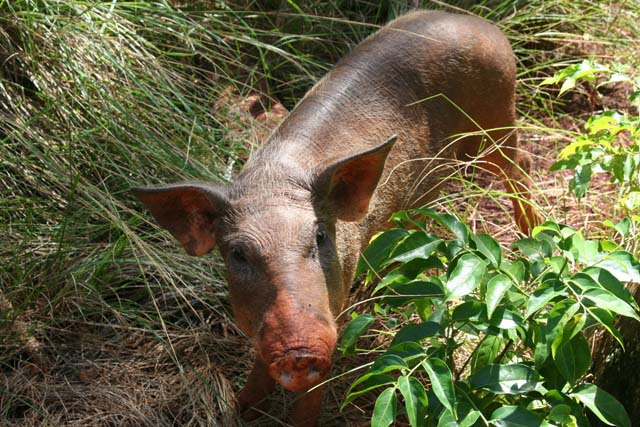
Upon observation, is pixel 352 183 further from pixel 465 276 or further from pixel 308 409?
pixel 465 276

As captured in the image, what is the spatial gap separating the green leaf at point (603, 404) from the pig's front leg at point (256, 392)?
5.11 feet

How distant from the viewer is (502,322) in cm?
301

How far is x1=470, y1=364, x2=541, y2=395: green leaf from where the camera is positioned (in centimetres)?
301

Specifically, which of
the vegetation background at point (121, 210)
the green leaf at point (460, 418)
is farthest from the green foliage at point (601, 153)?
the green leaf at point (460, 418)

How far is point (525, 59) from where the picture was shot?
20.8ft

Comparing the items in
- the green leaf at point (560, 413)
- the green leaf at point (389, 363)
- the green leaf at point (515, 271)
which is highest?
the green leaf at point (515, 271)

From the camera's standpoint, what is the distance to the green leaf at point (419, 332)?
3094mm

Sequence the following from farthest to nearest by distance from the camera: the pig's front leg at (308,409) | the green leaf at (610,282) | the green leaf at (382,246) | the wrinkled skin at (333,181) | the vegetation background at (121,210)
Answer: the vegetation background at (121,210) → the pig's front leg at (308,409) → the wrinkled skin at (333,181) → the green leaf at (382,246) → the green leaf at (610,282)

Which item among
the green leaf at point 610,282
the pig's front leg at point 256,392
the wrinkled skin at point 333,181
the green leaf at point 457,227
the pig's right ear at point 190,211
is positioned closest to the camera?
the green leaf at point 610,282

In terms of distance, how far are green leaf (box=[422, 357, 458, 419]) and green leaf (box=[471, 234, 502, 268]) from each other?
394 millimetres

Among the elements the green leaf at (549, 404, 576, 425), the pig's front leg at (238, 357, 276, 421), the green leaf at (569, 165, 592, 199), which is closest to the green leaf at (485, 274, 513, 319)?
the green leaf at (549, 404, 576, 425)

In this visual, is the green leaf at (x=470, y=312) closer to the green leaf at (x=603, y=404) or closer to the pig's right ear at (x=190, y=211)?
the green leaf at (x=603, y=404)

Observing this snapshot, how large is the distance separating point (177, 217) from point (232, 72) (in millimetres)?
2145

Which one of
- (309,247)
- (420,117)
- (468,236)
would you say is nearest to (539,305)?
(468,236)
